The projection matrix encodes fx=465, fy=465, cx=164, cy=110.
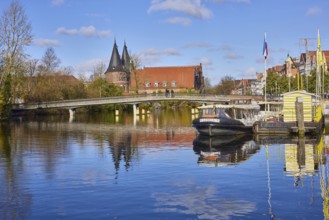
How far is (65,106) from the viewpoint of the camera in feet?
264

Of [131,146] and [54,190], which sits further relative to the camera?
[131,146]

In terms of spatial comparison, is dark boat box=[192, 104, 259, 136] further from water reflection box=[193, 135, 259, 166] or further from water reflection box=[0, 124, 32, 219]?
water reflection box=[0, 124, 32, 219]

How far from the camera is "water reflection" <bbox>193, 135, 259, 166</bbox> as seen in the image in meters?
24.0

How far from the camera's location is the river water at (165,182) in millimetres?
13305

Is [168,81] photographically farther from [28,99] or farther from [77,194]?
[77,194]

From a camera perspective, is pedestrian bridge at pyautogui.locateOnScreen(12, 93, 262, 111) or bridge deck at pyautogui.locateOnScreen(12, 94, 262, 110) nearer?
pedestrian bridge at pyautogui.locateOnScreen(12, 93, 262, 111)

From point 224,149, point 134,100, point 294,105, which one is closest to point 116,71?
point 134,100

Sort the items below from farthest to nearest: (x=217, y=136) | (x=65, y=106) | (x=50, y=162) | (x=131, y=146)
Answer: (x=65, y=106) → (x=217, y=136) → (x=131, y=146) → (x=50, y=162)

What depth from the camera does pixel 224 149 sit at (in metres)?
29.3

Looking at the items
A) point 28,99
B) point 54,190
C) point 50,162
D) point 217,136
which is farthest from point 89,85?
point 54,190

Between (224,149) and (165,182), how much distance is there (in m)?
12.3

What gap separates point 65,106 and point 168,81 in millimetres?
69218

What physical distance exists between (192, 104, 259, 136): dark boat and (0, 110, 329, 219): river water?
21.9ft

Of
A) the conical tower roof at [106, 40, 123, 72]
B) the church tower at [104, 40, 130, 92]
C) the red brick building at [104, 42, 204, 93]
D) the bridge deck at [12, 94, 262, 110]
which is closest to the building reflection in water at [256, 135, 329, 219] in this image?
the bridge deck at [12, 94, 262, 110]
